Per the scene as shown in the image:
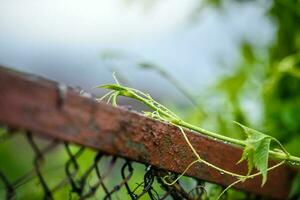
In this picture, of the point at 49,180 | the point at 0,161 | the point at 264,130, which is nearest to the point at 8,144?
the point at 0,161

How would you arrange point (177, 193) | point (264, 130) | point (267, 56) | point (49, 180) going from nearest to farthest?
1. point (177, 193)
2. point (49, 180)
3. point (264, 130)
4. point (267, 56)

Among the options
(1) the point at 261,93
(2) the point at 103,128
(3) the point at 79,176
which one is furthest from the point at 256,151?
(1) the point at 261,93

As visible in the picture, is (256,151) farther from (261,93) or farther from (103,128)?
(261,93)

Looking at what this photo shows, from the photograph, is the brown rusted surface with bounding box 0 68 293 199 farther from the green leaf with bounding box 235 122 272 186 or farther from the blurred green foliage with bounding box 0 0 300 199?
the blurred green foliage with bounding box 0 0 300 199

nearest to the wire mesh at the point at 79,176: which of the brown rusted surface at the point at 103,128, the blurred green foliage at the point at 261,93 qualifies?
the brown rusted surface at the point at 103,128

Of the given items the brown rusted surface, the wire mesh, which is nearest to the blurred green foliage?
the wire mesh

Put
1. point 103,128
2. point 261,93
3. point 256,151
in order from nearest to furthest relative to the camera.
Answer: point 103,128
point 256,151
point 261,93

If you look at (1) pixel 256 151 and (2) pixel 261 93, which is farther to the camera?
Result: (2) pixel 261 93

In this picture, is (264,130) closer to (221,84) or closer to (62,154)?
(221,84)
